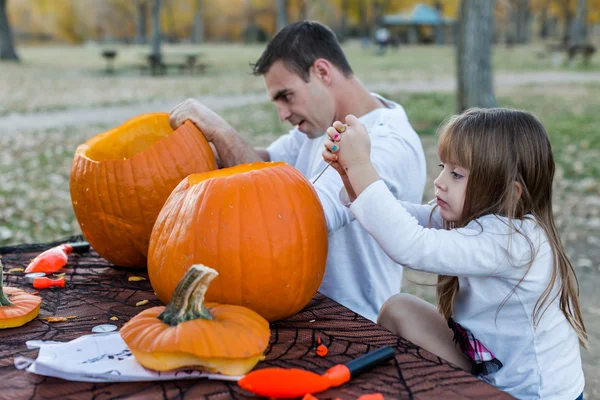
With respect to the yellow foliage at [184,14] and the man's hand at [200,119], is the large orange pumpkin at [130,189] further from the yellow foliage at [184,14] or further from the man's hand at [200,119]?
the yellow foliage at [184,14]

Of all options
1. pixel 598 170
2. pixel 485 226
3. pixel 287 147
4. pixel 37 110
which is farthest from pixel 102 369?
pixel 37 110

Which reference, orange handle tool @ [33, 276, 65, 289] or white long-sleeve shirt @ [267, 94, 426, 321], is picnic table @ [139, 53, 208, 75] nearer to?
white long-sleeve shirt @ [267, 94, 426, 321]

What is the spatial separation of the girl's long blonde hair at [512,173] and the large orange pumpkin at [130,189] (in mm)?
1032

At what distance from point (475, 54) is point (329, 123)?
7972 mm

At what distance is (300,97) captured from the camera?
281 centimetres

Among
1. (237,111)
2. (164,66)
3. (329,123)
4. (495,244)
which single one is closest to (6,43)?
(164,66)

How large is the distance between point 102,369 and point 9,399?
A: 199 mm

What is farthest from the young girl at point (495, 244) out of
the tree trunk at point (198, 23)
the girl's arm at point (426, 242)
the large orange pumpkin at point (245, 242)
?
the tree trunk at point (198, 23)

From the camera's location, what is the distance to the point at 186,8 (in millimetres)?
68062

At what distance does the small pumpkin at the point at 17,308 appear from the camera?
1728mm

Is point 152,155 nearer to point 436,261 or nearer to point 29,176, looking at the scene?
point 436,261

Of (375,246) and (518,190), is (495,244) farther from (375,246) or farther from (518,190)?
(375,246)

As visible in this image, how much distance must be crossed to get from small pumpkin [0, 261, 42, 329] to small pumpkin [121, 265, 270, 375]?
45 centimetres

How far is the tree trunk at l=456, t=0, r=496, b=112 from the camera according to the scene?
9789 millimetres
